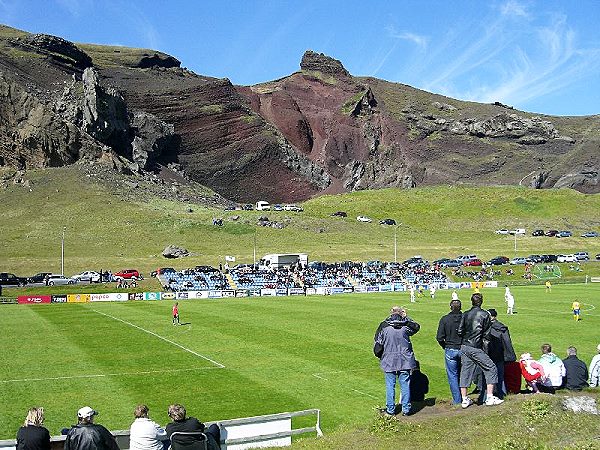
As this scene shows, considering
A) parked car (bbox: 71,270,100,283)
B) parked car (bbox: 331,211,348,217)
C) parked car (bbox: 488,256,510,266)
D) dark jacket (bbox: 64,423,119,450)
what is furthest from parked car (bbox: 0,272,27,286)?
parked car (bbox: 331,211,348,217)

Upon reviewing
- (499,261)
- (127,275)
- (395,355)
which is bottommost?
(395,355)

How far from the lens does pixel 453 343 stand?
14836mm

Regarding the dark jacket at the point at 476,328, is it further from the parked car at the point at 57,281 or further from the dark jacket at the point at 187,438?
the parked car at the point at 57,281

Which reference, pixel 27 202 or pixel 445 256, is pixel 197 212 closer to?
pixel 27 202

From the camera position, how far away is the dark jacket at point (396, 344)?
1438 cm

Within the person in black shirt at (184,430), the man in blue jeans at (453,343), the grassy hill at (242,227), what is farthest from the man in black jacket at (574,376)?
the grassy hill at (242,227)

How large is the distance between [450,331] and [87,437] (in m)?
7.94

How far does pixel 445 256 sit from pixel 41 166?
101 m

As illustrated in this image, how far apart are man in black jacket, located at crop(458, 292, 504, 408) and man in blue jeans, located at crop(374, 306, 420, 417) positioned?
109 cm

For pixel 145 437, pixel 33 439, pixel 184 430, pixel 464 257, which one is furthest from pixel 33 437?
pixel 464 257

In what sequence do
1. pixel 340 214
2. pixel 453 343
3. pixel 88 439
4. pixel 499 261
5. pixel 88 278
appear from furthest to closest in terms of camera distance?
pixel 340 214, pixel 499 261, pixel 88 278, pixel 453 343, pixel 88 439

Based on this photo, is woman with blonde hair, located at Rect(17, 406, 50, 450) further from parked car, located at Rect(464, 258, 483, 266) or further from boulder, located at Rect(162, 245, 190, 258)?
boulder, located at Rect(162, 245, 190, 258)

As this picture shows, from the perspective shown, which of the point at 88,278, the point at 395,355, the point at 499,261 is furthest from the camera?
the point at 499,261

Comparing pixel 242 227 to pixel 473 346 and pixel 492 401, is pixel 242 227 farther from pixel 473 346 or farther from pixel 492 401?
pixel 492 401
